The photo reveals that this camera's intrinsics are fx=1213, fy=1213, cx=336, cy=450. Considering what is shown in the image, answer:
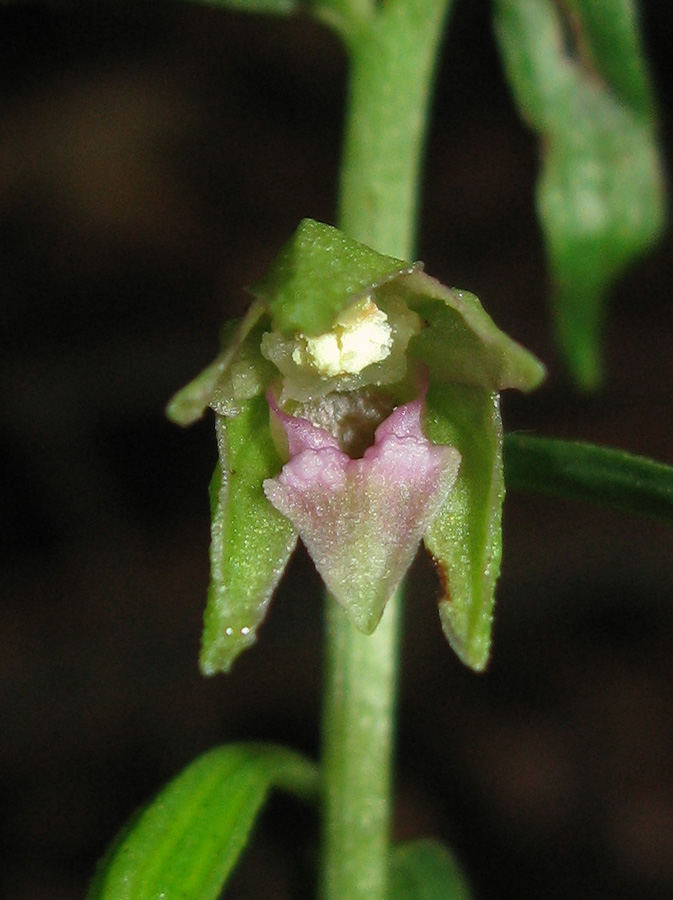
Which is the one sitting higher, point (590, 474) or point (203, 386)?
point (203, 386)

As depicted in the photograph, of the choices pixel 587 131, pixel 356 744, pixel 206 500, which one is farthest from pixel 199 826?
pixel 206 500

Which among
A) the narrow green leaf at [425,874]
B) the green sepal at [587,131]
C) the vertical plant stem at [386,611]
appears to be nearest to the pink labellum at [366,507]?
the vertical plant stem at [386,611]

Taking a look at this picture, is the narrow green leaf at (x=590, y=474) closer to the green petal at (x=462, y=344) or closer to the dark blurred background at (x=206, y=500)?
the green petal at (x=462, y=344)

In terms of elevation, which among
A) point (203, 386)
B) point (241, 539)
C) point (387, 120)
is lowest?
point (241, 539)

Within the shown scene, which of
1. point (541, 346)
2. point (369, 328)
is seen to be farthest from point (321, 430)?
point (541, 346)

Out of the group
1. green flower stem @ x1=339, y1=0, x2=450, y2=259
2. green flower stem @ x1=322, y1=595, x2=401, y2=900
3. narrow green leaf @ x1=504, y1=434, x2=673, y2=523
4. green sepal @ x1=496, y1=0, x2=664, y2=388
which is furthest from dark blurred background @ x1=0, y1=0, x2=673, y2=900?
narrow green leaf @ x1=504, y1=434, x2=673, y2=523

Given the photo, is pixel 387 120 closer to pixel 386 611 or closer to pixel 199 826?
pixel 386 611
